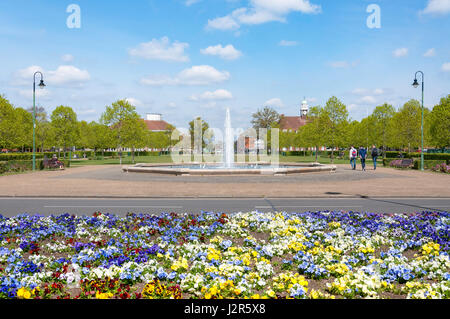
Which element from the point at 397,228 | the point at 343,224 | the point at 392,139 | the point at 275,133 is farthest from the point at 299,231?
the point at 275,133

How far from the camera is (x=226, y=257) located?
5891 millimetres

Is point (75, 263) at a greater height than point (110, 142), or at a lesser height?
lesser

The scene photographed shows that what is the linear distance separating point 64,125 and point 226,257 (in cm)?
5080

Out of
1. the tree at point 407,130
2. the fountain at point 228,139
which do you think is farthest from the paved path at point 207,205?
the tree at point 407,130

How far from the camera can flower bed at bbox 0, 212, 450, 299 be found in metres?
4.45

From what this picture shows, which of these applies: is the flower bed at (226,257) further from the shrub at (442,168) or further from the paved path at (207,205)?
the shrub at (442,168)

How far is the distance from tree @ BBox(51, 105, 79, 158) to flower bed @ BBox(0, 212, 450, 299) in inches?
1815

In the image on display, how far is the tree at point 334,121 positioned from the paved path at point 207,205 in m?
32.9

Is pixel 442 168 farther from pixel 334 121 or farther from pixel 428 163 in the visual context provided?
pixel 334 121

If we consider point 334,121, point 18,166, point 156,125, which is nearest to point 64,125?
point 18,166

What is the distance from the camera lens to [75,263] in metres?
5.45

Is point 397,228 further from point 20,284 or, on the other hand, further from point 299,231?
point 20,284

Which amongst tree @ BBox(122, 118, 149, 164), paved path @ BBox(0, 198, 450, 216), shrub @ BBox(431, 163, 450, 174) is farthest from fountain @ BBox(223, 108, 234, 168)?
paved path @ BBox(0, 198, 450, 216)

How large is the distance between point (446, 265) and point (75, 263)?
5573mm
